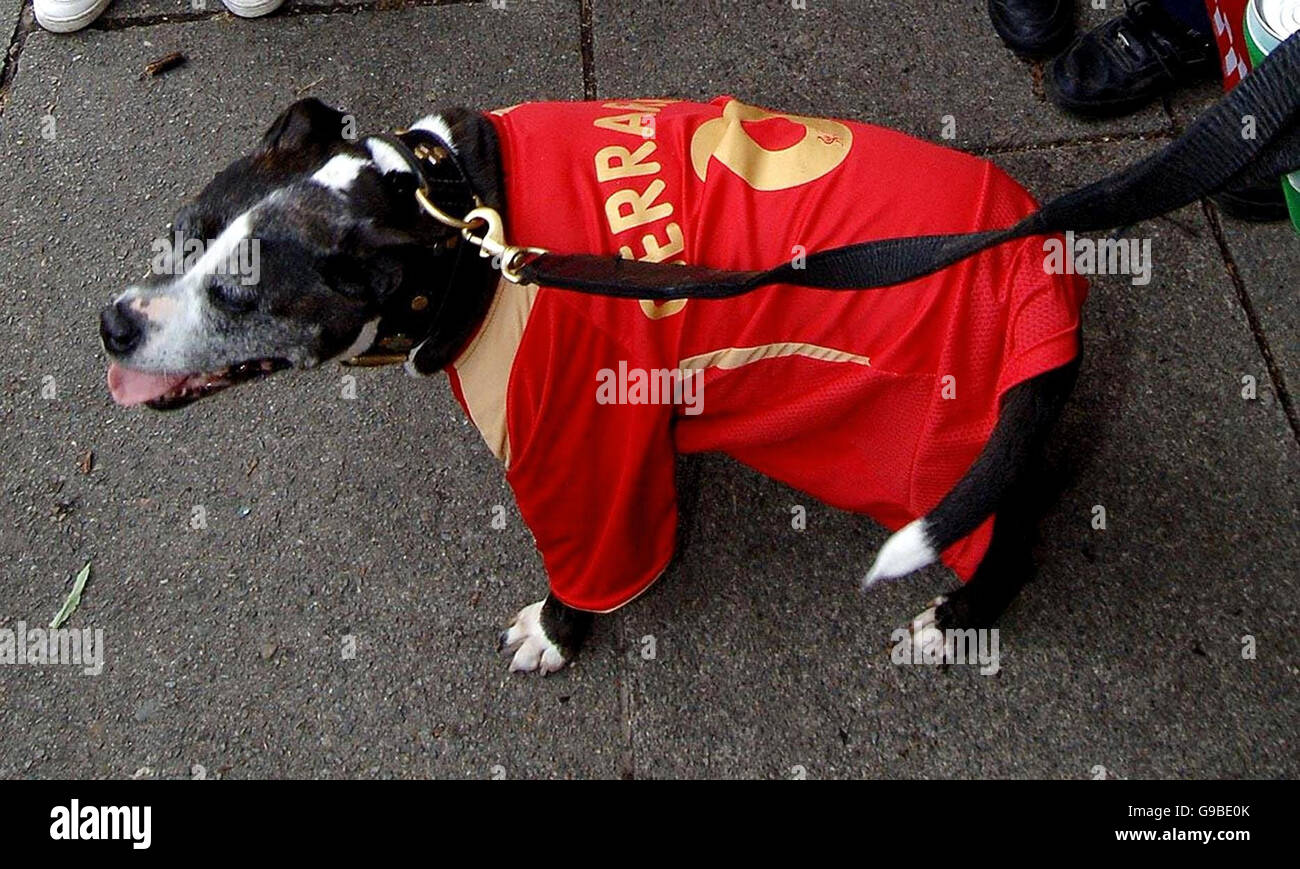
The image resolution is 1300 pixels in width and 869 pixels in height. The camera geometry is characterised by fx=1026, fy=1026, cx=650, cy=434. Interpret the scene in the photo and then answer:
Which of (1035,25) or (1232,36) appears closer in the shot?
(1232,36)

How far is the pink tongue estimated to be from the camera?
6.62ft

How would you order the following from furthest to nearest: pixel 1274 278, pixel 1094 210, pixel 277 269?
pixel 1274 278 → pixel 277 269 → pixel 1094 210

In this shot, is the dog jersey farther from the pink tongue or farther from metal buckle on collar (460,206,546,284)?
the pink tongue

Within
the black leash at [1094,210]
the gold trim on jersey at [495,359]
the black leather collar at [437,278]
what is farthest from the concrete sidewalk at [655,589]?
the black leash at [1094,210]

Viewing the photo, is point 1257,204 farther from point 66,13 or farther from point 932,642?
point 66,13

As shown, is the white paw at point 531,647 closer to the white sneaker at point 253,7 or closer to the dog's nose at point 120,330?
the dog's nose at point 120,330

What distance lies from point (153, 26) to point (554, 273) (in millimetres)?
2676

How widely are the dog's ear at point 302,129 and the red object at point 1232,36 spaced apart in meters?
1.75

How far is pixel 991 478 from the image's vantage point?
1.73m

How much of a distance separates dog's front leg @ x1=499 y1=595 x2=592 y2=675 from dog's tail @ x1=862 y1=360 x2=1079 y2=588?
3.02 feet

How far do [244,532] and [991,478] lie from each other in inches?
75.3

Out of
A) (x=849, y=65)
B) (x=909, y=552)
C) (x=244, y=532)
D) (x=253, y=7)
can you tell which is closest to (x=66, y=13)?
(x=253, y=7)

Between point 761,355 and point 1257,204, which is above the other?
point 761,355
